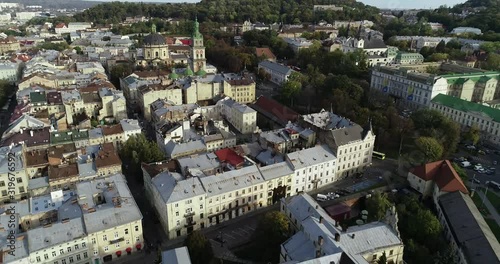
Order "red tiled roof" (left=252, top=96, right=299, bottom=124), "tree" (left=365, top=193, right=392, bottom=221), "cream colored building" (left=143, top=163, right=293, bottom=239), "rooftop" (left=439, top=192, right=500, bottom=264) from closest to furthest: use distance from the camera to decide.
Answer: "rooftop" (left=439, top=192, right=500, bottom=264) → "cream colored building" (left=143, top=163, right=293, bottom=239) → "tree" (left=365, top=193, right=392, bottom=221) → "red tiled roof" (left=252, top=96, right=299, bottom=124)

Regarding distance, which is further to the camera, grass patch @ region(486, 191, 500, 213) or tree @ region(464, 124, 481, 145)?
tree @ region(464, 124, 481, 145)

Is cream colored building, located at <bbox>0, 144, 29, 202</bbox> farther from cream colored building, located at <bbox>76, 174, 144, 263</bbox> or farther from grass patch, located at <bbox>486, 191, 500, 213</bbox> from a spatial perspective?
grass patch, located at <bbox>486, 191, 500, 213</bbox>

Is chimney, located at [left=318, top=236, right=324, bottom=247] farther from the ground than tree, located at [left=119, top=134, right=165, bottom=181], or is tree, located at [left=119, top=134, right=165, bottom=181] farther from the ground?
chimney, located at [left=318, top=236, right=324, bottom=247]

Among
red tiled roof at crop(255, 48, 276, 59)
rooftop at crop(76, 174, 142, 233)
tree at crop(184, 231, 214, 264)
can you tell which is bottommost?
tree at crop(184, 231, 214, 264)

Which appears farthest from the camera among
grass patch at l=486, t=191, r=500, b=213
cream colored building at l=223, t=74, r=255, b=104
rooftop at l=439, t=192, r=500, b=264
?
cream colored building at l=223, t=74, r=255, b=104

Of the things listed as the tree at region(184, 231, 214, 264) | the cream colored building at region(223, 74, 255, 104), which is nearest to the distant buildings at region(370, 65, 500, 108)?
the cream colored building at region(223, 74, 255, 104)

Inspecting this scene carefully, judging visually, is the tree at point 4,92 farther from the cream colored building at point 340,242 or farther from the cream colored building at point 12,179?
the cream colored building at point 340,242

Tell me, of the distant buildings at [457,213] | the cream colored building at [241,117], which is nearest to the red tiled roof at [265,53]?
the cream colored building at [241,117]
